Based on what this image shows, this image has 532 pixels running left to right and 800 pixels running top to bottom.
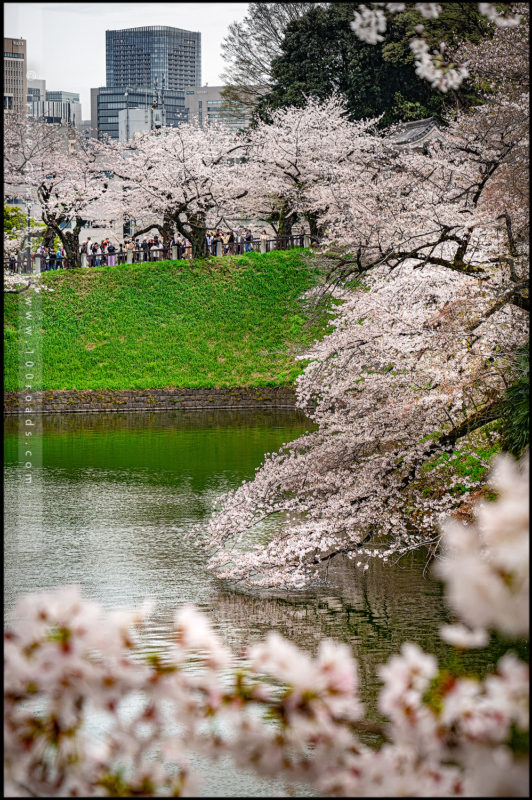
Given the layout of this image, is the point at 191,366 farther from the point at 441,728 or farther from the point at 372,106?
the point at 441,728

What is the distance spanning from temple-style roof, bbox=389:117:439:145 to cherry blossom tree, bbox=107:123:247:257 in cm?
439

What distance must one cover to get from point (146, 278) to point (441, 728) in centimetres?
2239

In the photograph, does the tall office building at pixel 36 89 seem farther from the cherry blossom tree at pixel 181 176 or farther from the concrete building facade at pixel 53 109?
the cherry blossom tree at pixel 181 176

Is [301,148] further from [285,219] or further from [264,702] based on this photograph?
[264,702]

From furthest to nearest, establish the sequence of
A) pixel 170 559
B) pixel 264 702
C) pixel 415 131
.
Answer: pixel 415 131
pixel 170 559
pixel 264 702

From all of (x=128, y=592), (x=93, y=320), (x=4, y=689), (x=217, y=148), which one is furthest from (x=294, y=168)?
(x=4, y=689)

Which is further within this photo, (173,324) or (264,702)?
(173,324)

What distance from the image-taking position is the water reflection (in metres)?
6.83

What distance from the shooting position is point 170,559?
8820 millimetres

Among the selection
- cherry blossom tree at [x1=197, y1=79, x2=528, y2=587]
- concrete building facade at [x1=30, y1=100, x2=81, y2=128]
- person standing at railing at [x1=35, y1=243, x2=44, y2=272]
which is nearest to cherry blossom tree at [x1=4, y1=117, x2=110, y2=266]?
person standing at railing at [x1=35, y1=243, x2=44, y2=272]

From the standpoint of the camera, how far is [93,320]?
22.6m

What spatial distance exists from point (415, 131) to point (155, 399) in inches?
377

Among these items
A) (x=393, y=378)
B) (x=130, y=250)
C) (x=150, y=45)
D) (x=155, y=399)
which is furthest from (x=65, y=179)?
(x=393, y=378)

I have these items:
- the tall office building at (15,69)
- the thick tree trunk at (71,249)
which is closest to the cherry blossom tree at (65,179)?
the thick tree trunk at (71,249)
